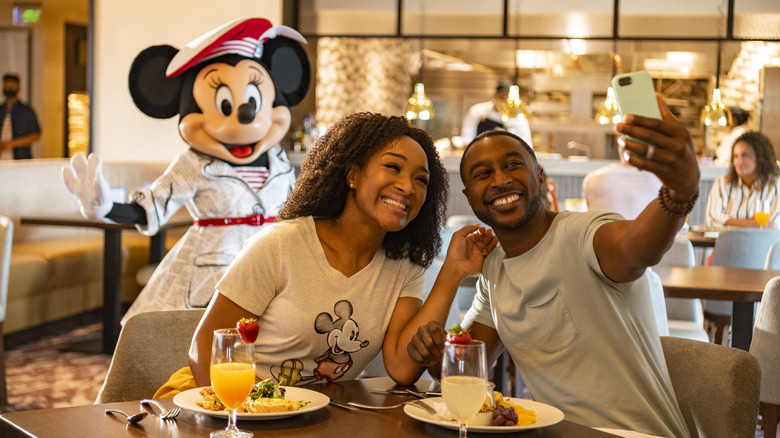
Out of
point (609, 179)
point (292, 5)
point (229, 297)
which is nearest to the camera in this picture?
point (229, 297)

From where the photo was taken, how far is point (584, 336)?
1.84 meters

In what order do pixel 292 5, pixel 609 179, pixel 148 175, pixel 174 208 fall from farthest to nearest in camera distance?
pixel 292 5 < pixel 148 175 < pixel 609 179 < pixel 174 208

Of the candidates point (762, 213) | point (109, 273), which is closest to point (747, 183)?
point (762, 213)

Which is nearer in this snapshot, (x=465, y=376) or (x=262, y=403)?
(x=465, y=376)

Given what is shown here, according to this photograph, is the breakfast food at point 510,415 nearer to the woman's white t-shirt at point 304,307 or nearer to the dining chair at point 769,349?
the woman's white t-shirt at point 304,307

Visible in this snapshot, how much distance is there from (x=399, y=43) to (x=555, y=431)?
956 cm

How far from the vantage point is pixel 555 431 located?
1.52 m

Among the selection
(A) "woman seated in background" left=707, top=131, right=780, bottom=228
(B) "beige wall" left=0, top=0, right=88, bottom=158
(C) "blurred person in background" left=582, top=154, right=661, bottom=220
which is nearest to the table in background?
(C) "blurred person in background" left=582, top=154, right=661, bottom=220

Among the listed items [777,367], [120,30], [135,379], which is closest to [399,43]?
[120,30]

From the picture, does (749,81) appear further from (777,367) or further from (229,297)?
(229,297)

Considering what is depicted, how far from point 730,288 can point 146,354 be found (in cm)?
203

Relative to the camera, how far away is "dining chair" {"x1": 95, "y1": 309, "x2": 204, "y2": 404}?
2043 millimetres

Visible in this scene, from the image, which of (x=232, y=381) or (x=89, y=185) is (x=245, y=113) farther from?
(x=232, y=381)

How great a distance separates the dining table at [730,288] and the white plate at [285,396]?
5.98 feet
